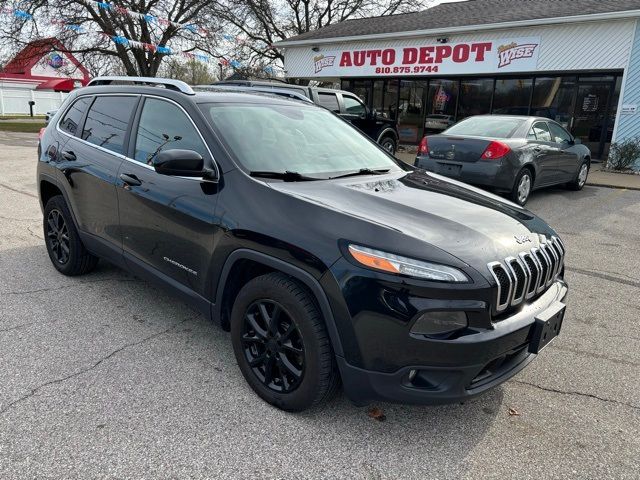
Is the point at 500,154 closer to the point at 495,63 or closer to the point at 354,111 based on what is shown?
the point at 354,111

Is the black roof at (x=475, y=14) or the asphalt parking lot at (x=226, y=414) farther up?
the black roof at (x=475, y=14)

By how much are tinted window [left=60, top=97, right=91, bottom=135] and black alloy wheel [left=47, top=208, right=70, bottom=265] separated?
747 millimetres

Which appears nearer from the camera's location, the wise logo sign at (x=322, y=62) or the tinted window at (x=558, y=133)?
the tinted window at (x=558, y=133)

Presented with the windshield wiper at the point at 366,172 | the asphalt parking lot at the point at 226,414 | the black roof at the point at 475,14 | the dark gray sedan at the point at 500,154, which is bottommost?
the asphalt parking lot at the point at 226,414

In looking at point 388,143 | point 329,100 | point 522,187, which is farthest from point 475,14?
point 522,187

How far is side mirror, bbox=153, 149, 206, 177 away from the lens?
2.79 meters

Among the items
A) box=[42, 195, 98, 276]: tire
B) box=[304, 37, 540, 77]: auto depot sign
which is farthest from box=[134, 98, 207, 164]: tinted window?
box=[304, 37, 540, 77]: auto depot sign

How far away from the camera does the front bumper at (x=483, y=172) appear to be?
7496 millimetres

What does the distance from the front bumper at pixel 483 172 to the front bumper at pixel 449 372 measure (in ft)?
18.0

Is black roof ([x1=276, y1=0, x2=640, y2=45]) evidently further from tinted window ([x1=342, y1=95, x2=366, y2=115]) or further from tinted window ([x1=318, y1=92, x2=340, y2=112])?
tinted window ([x1=318, y1=92, x2=340, y2=112])

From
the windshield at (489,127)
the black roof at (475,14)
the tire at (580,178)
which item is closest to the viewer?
the windshield at (489,127)

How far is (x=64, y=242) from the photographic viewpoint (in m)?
4.48

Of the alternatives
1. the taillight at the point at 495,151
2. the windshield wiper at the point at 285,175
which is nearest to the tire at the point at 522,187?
the taillight at the point at 495,151

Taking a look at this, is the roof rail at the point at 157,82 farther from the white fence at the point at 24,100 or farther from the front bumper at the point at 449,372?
the white fence at the point at 24,100
